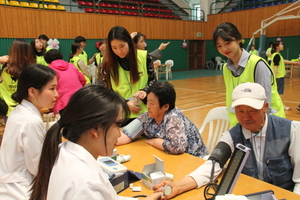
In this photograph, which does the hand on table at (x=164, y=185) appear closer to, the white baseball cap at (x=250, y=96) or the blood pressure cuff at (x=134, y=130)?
the white baseball cap at (x=250, y=96)

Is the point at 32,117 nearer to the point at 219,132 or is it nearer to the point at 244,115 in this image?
the point at 244,115

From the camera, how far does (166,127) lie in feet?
7.11

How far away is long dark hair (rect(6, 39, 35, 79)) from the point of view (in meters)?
3.15

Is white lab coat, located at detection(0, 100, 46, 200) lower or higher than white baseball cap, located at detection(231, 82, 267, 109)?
lower

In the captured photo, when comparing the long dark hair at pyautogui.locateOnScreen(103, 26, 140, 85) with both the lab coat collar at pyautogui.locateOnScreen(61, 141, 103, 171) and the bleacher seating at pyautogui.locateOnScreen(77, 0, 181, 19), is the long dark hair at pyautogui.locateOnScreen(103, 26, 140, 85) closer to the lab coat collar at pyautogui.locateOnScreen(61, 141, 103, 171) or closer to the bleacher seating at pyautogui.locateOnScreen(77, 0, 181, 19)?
the lab coat collar at pyautogui.locateOnScreen(61, 141, 103, 171)

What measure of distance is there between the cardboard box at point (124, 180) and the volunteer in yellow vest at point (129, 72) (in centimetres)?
97

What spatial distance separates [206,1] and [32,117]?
16.9m

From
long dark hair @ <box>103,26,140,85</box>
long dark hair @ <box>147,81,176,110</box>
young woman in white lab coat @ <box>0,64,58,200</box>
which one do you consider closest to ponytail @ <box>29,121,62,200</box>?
young woman in white lab coat @ <box>0,64,58,200</box>

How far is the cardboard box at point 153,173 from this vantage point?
4.95ft

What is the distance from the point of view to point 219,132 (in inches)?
101

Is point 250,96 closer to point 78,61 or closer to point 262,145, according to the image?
point 262,145

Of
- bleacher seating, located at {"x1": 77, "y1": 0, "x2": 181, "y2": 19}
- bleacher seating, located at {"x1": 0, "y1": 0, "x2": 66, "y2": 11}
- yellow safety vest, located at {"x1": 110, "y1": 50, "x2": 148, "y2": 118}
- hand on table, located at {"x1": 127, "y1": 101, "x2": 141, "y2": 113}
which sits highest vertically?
bleacher seating, located at {"x1": 77, "y1": 0, "x2": 181, "y2": 19}

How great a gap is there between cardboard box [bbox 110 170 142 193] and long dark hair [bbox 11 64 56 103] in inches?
36.6

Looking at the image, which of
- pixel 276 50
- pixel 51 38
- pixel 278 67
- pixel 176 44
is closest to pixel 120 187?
pixel 278 67
